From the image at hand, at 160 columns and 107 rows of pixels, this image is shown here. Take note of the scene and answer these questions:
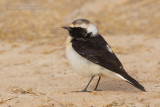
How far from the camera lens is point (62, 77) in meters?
8.07

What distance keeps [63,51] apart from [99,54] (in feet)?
13.1

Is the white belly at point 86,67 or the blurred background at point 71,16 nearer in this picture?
the white belly at point 86,67

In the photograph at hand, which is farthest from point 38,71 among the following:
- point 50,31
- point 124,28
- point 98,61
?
point 124,28

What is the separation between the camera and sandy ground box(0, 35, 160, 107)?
5730 mm

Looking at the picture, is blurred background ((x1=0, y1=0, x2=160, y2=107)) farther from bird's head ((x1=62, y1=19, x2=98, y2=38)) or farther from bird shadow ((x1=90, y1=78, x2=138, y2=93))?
bird's head ((x1=62, y1=19, x2=98, y2=38))

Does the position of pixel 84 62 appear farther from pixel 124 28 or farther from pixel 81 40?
pixel 124 28

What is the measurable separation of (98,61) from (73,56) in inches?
18.8

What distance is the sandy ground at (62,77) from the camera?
573cm

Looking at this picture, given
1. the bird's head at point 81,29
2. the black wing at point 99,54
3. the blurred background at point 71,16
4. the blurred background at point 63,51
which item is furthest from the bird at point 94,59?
the blurred background at point 71,16

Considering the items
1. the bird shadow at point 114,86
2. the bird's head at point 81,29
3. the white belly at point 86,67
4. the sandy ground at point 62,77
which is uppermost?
the bird's head at point 81,29

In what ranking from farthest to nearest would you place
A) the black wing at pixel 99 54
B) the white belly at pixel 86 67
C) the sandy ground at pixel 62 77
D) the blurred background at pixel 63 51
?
the white belly at pixel 86 67
the black wing at pixel 99 54
the blurred background at pixel 63 51
the sandy ground at pixel 62 77

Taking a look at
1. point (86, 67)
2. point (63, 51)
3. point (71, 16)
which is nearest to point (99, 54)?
point (86, 67)

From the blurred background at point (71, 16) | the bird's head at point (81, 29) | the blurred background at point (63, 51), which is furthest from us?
the blurred background at point (71, 16)

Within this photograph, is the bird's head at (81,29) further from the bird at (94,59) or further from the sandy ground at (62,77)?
the sandy ground at (62,77)
